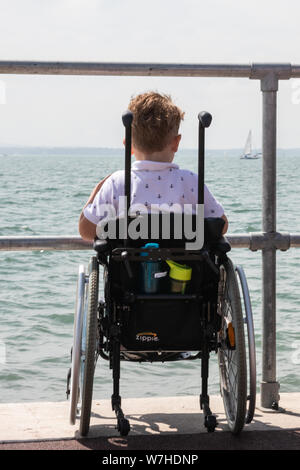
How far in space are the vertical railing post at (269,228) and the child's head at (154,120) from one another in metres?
0.52

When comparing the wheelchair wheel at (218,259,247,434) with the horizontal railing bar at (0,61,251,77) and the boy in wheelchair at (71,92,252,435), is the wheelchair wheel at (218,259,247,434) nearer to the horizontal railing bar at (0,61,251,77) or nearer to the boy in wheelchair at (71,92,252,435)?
the boy in wheelchair at (71,92,252,435)

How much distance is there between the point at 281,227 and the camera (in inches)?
892

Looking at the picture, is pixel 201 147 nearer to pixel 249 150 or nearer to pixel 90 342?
pixel 90 342

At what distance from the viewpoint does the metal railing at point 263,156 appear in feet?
9.29

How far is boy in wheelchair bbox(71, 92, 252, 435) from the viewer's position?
240 cm

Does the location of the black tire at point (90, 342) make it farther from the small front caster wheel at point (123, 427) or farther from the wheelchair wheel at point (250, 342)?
the wheelchair wheel at point (250, 342)

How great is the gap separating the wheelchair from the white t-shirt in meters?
0.11

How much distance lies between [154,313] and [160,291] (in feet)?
0.22

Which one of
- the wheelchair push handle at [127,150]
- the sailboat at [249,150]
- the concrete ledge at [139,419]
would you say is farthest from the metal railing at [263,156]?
the sailboat at [249,150]

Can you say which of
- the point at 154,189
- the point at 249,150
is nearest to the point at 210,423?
the point at 154,189

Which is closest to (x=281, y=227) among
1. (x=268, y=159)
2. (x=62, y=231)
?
(x=62, y=231)

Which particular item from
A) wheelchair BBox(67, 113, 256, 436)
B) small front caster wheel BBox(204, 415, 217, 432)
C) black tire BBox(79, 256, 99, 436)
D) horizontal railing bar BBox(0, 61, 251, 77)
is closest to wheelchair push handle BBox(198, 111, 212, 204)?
wheelchair BBox(67, 113, 256, 436)
